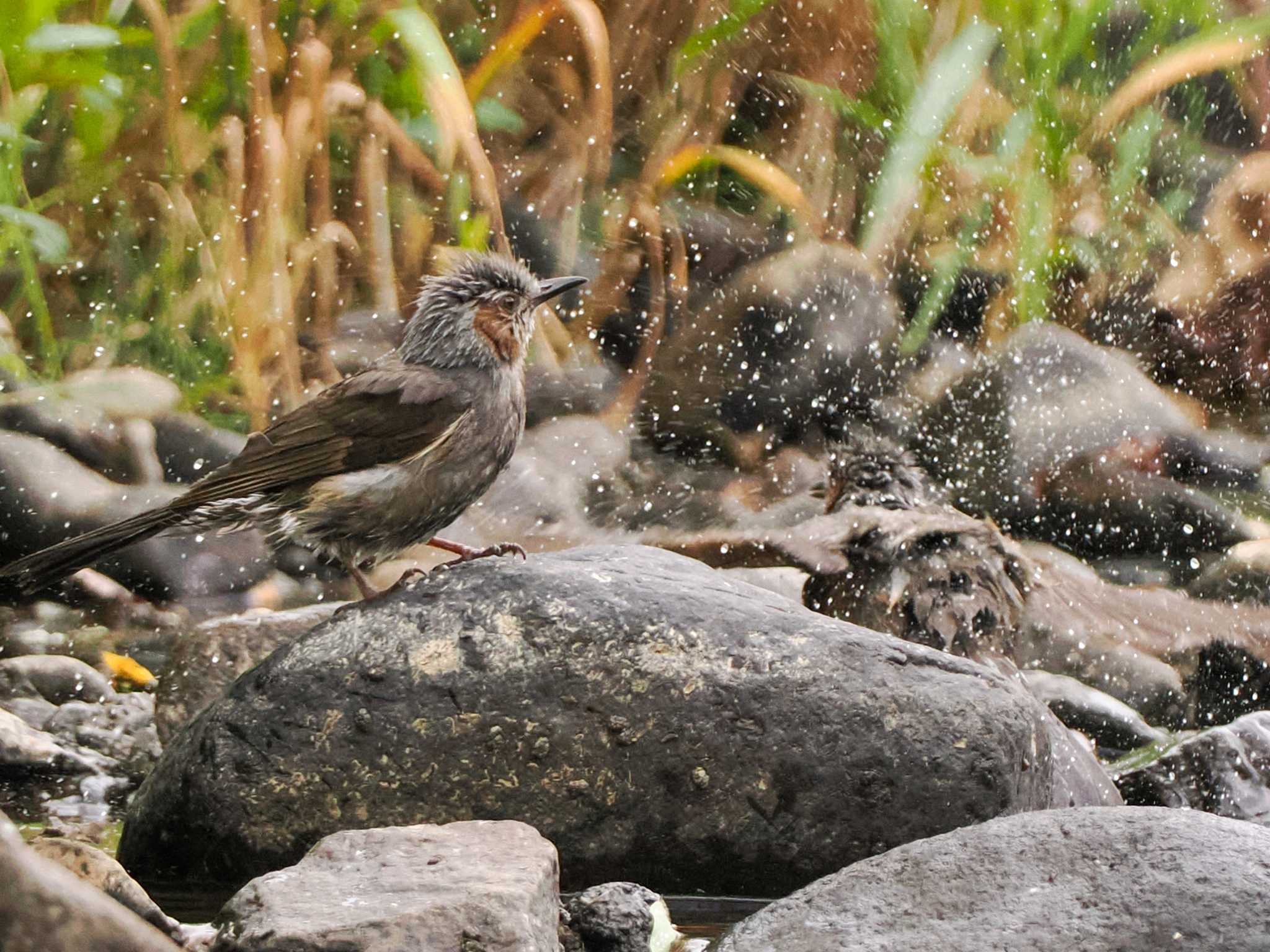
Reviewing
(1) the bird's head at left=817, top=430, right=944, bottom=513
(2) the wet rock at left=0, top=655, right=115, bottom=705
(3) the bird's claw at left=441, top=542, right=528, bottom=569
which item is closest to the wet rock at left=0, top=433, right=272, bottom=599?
(2) the wet rock at left=0, top=655, right=115, bottom=705

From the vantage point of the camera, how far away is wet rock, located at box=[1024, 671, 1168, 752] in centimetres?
552

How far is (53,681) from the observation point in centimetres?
559

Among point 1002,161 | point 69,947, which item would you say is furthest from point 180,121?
point 69,947

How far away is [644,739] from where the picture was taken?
378 cm

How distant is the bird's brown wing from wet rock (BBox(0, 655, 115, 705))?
1.65m

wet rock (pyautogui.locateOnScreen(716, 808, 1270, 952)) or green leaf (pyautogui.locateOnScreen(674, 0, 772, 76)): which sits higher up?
green leaf (pyautogui.locateOnScreen(674, 0, 772, 76))

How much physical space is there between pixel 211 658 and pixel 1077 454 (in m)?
4.32

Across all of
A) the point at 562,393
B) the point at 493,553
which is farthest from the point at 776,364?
the point at 493,553

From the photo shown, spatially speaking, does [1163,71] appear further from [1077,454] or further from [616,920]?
[616,920]

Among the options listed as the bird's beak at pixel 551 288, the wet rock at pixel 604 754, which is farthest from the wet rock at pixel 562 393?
the wet rock at pixel 604 754

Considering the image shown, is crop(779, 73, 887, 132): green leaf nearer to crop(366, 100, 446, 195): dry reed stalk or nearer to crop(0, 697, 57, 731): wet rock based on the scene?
crop(366, 100, 446, 195): dry reed stalk

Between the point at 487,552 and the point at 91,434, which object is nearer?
the point at 487,552

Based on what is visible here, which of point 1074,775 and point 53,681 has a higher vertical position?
point 1074,775

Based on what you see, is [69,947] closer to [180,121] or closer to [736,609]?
[736,609]
